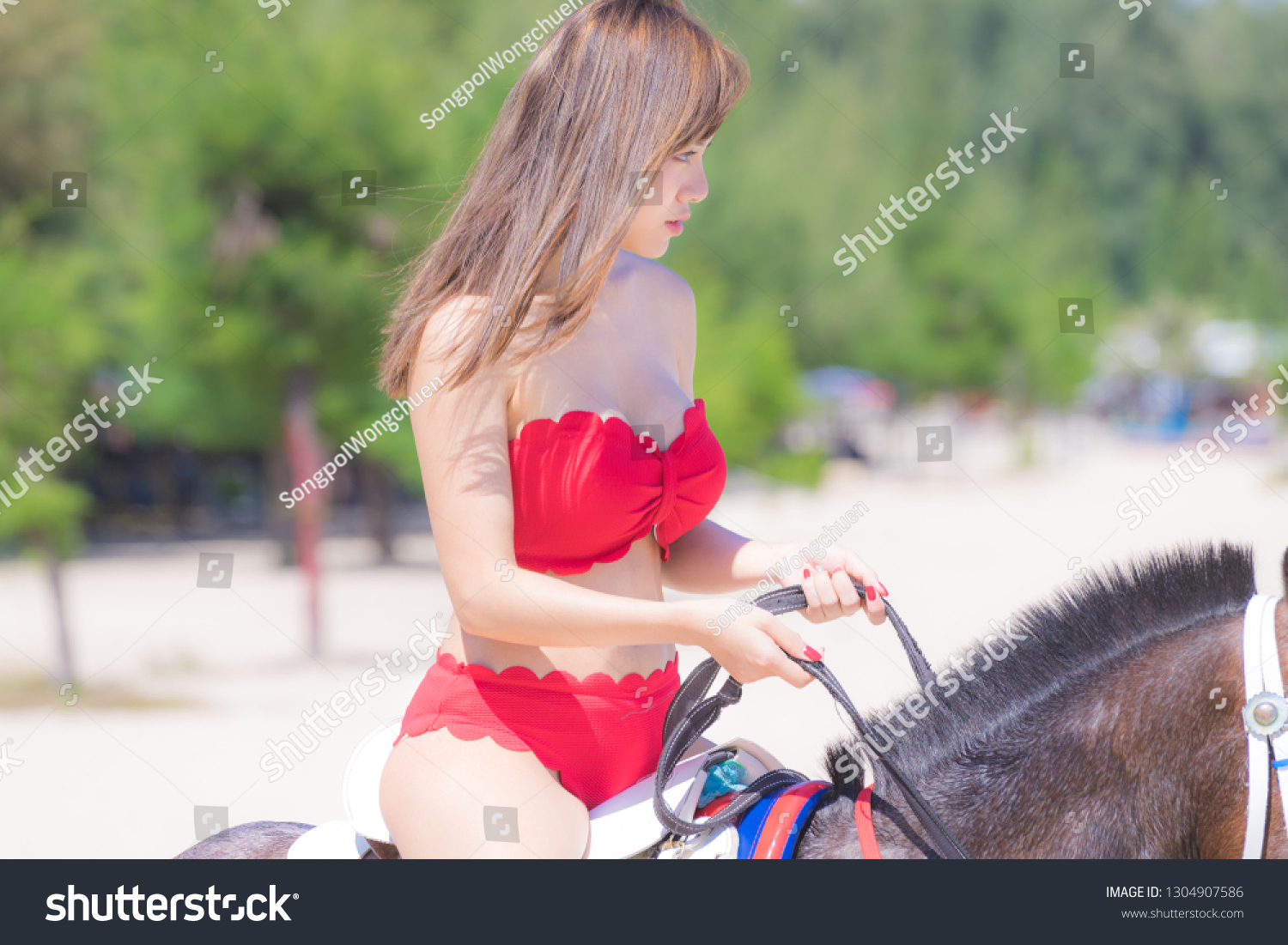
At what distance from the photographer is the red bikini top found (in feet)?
5.28

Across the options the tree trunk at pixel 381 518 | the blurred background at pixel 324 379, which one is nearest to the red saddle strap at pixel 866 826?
the blurred background at pixel 324 379

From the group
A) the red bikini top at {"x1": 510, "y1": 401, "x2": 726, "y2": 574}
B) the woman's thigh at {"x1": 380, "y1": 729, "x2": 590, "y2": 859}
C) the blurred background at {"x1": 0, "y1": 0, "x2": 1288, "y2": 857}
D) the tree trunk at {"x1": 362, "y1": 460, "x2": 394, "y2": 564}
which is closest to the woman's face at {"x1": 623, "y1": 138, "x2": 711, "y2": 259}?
the red bikini top at {"x1": 510, "y1": 401, "x2": 726, "y2": 574}

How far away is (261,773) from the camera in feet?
21.3

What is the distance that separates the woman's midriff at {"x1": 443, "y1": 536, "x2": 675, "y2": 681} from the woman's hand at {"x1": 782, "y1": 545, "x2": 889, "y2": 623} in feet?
0.85

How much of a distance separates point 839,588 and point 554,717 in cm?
46

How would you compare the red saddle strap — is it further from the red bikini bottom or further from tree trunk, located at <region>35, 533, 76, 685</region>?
tree trunk, located at <region>35, 533, 76, 685</region>

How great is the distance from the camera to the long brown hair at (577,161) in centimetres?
161

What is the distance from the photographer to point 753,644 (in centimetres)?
146

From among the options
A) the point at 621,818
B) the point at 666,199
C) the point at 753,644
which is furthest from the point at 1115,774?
the point at 666,199

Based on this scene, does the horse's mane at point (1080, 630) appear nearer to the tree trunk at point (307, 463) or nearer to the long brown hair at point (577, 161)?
the long brown hair at point (577, 161)

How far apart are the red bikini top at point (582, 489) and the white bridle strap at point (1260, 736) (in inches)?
31.8

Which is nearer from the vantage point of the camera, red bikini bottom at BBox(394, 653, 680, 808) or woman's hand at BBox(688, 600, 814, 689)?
woman's hand at BBox(688, 600, 814, 689)

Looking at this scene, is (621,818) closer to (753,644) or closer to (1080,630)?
(753,644)
